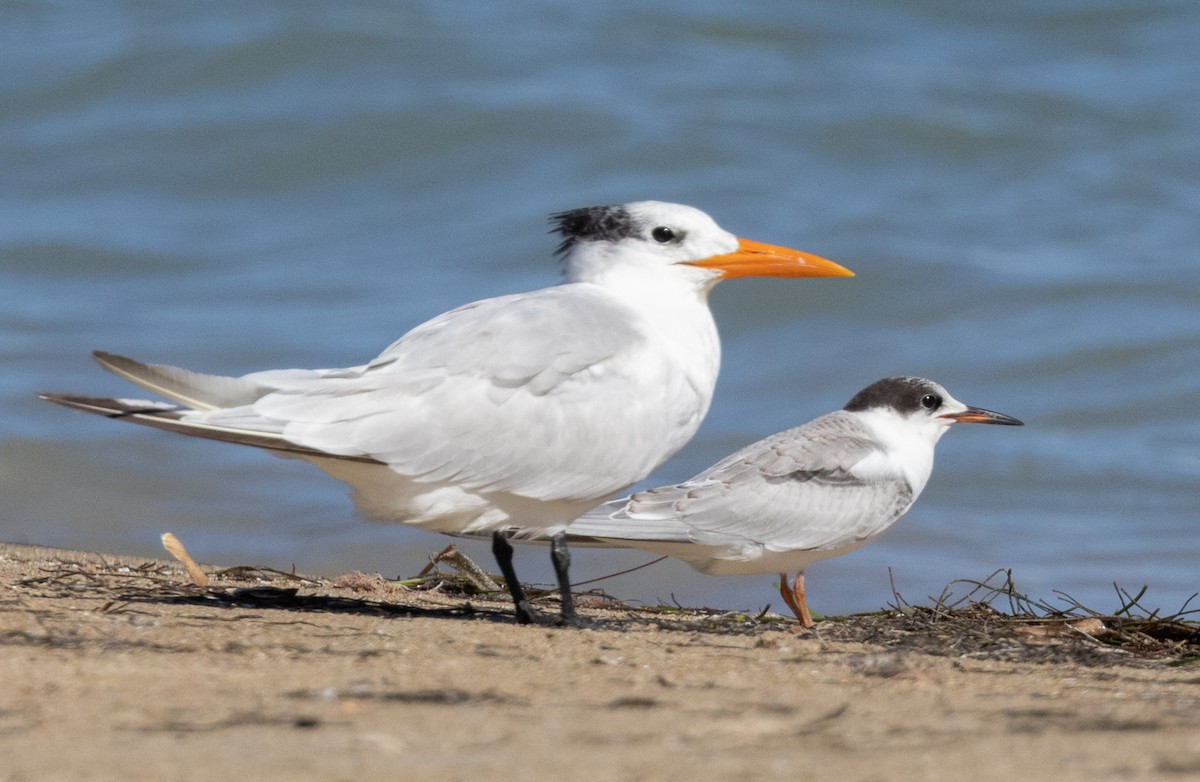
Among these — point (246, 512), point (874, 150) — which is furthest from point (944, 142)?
point (246, 512)

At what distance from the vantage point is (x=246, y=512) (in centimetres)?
757

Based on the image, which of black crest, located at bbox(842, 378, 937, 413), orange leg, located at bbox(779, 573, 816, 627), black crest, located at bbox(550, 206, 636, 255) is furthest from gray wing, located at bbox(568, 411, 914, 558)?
black crest, located at bbox(550, 206, 636, 255)

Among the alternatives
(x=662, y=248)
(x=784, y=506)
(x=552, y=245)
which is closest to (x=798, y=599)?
(x=784, y=506)

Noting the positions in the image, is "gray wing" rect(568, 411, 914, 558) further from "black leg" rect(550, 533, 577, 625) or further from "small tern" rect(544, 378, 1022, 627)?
"black leg" rect(550, 533, 577, 625)

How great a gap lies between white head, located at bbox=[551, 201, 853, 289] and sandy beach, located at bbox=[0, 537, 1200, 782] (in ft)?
3.80

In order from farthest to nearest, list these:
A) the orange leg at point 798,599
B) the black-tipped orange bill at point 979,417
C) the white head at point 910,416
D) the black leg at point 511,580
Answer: the black-tipped orange bill at point 979,417, the white head at point 910,416, the orange leg at point 798,599, the black leg at point 511,580

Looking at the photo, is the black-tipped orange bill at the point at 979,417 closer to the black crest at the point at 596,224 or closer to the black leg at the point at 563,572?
the black crest at the point at 596,224

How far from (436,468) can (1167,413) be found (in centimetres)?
656

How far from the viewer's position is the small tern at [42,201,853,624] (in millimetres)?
3854

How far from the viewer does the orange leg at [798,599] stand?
16.0 ft

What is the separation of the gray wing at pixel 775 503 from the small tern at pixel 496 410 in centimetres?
64

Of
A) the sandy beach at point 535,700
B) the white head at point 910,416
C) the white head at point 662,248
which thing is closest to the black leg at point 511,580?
the sandy beach at point 535,700

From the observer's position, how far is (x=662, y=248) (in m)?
4.65

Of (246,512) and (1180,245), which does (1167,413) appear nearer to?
(1180,245)
